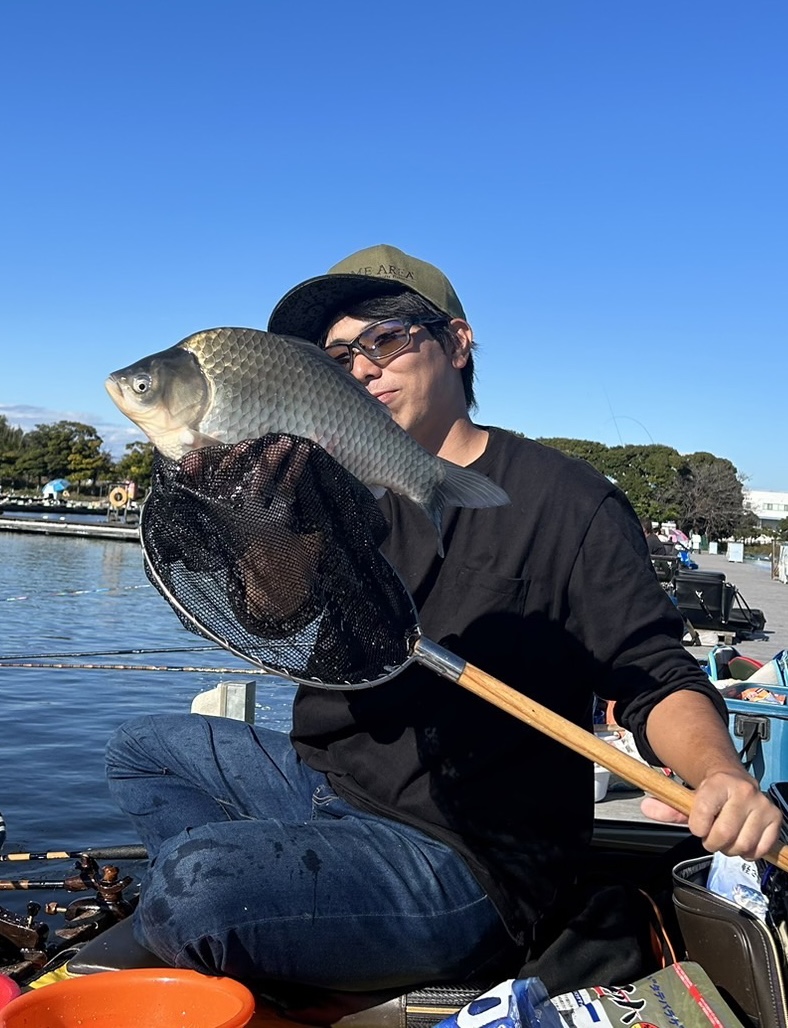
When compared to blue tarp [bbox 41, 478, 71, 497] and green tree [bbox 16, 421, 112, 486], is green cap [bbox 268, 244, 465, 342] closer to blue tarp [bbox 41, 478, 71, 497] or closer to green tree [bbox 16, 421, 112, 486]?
blue tarp [bbox 41, 478, 71, 497]

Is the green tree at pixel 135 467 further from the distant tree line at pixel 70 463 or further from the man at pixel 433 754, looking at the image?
the man at pixel 433 754

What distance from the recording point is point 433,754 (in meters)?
2.66

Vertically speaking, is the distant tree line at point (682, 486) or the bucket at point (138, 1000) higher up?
the distant tree line at point (682, 486)

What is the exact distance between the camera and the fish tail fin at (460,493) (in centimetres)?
248

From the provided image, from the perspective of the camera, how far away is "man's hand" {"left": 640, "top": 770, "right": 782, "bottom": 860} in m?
2.14

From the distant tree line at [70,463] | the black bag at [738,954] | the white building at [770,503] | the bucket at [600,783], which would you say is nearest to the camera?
the black bag at [738,954]

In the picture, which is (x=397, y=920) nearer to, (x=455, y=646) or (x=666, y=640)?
(x=455, y=646)

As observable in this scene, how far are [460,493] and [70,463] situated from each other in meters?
99.2

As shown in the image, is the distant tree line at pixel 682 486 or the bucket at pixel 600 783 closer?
the bucket at pixel 600 783

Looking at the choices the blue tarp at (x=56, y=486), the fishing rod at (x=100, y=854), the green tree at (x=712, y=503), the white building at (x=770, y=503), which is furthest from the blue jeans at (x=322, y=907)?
the white building at (x=770, y=503)

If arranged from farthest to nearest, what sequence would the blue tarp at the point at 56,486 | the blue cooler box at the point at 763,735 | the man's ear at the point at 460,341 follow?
1. the blue tarp at the point at 56,486
2. the blue cooler box at the point at 763,735
3. the man's ear at the point at 460,341

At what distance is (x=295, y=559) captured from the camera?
2.47m

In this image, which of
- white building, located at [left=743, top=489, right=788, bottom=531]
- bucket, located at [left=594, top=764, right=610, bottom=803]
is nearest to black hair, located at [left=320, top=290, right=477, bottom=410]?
bucket, located at [left=594, top=764, right=610, bottom=803]

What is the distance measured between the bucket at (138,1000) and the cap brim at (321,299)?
67.1 inches
